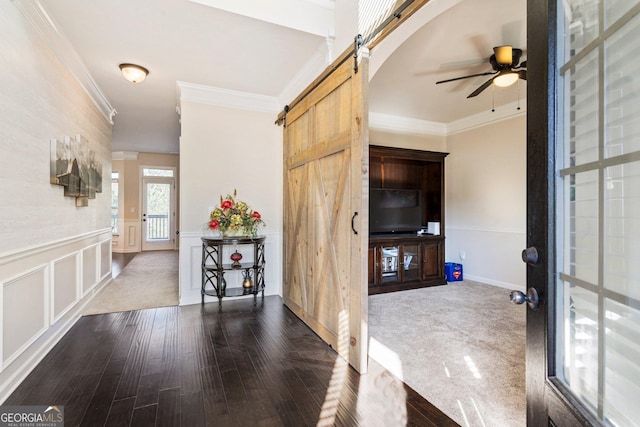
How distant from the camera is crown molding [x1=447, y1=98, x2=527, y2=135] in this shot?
15.6 feet

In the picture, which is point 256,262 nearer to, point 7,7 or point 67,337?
→ point 67,337

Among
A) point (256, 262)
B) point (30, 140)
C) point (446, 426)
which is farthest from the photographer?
point (256, 262)

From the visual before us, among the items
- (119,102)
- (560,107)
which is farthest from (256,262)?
(560,107)

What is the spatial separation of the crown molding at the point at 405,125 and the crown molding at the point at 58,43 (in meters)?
3.92

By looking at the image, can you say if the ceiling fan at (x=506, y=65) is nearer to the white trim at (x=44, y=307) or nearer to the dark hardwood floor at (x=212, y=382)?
the dark hardwood floor at (x=212, y=382)

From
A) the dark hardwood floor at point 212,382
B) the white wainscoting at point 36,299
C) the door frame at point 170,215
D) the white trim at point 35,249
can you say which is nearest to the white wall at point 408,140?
the dark hardwood floor at point 212,382

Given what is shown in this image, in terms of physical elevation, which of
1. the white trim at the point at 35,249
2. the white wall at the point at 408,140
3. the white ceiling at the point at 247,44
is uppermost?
the white ceiling at the point at 247,44

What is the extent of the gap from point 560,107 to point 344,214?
5.90 feet

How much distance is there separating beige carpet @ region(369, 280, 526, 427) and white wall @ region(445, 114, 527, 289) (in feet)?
2.36

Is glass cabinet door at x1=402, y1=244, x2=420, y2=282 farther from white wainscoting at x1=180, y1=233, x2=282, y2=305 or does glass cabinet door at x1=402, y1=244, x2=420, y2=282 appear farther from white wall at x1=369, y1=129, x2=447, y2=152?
white wainscoting at x1=180, y1=233, x2=282, y2=305

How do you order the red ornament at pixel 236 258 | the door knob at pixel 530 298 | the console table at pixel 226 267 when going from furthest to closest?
the red ornament at pixel 236 258 → the console table at pixel 226 267 → the door knob at pixel 530 298

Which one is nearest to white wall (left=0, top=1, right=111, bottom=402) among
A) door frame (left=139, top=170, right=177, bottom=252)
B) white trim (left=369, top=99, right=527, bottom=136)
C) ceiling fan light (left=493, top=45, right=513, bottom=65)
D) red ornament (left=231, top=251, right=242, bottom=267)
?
red ornament (left=231, top=251, right=242, bottom=267)

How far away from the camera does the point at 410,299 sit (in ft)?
14.3

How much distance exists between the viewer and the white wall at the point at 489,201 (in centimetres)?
483
